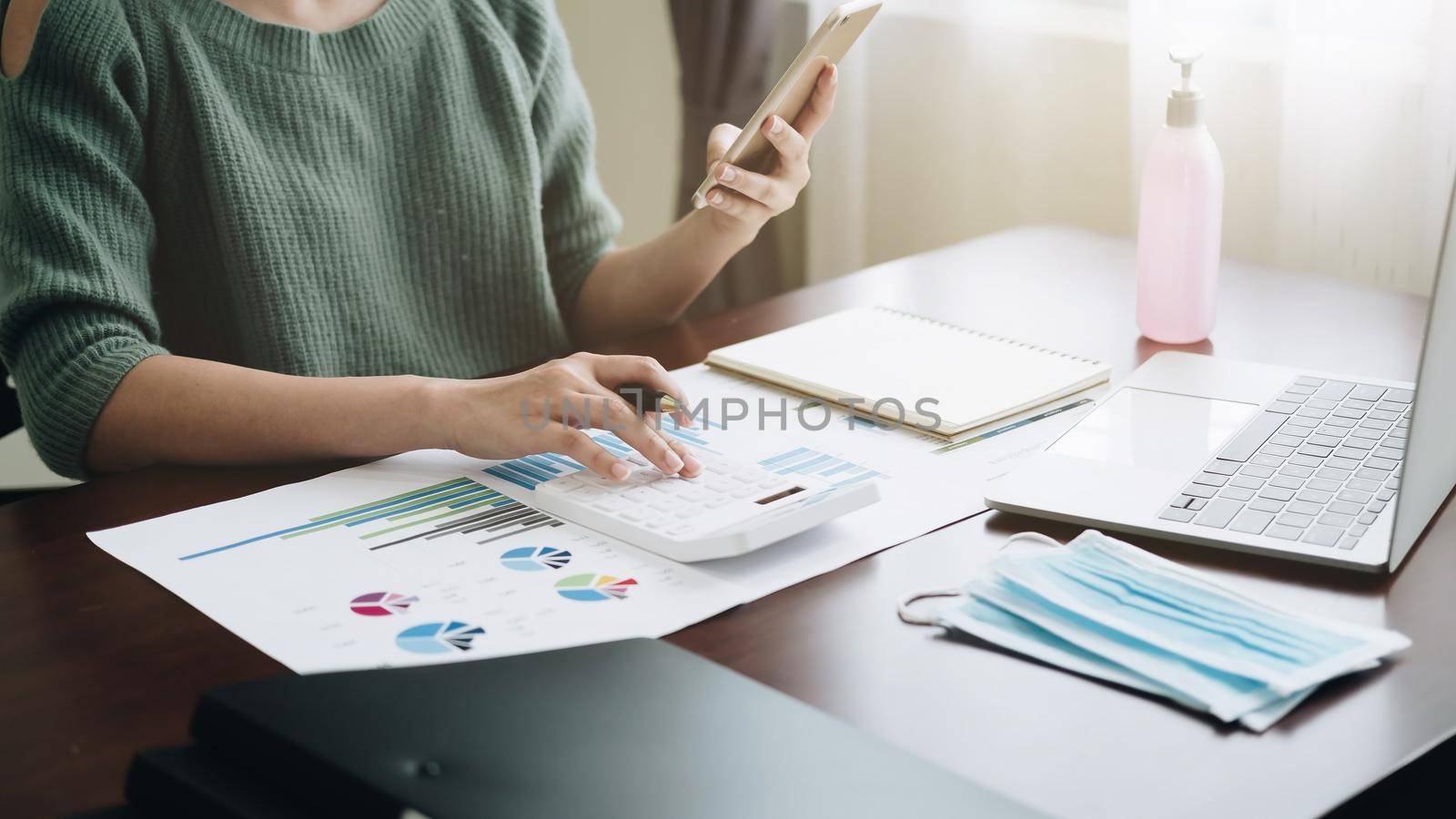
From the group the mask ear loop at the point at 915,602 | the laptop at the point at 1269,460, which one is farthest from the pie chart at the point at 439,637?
the laptop at the point at 1269,460

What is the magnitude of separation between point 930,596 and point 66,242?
70 cm

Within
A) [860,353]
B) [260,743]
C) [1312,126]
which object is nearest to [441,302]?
[860,353]

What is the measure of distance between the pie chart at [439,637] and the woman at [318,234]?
7.4 inches

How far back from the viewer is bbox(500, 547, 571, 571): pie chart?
780mm

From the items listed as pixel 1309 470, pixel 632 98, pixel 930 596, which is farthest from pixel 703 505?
pixel 632 98

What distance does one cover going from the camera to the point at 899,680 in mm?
664

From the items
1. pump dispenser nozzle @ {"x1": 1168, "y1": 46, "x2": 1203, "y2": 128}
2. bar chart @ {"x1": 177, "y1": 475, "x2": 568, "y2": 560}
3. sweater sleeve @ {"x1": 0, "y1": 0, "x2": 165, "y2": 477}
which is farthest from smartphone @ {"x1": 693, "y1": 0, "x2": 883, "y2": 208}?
sweater sleeve @ {"x1": 0, "y1": 0, "x2": 165, "y2": 477}

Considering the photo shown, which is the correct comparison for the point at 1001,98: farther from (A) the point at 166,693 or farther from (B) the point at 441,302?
(A) the point at 166,693

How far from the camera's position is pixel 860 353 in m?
1.13

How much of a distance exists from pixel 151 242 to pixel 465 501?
A: 44cm

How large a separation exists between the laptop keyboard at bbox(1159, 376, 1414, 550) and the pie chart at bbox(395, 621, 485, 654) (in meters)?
0.41

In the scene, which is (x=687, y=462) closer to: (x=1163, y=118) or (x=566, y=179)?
(x=566, y=179)

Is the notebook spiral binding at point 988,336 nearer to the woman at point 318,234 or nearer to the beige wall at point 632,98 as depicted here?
the woman at point 318,234

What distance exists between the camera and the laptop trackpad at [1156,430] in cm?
90
